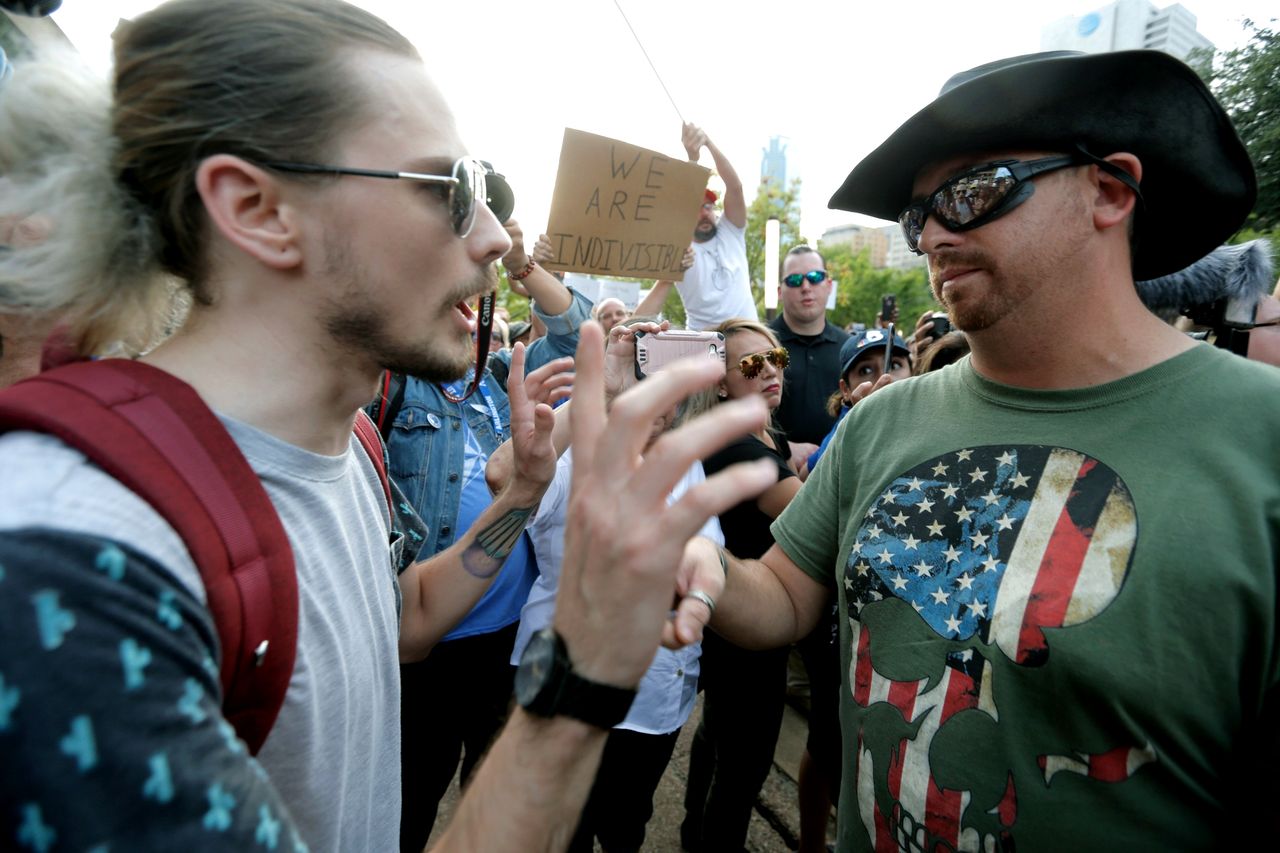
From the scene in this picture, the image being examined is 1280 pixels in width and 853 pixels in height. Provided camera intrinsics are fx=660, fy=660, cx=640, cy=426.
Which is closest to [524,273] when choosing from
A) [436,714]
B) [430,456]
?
[430,456]

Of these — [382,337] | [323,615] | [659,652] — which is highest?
[382,337]

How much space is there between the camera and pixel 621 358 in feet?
10.3

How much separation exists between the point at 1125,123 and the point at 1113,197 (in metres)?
0.17

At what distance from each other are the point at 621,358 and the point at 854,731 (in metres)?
1.93

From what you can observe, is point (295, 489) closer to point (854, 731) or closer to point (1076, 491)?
point (854, 731)

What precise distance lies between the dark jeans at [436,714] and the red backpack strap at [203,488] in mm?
1817

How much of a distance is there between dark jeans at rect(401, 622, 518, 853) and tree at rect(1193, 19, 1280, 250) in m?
15.4

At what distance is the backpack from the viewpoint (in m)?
0.87

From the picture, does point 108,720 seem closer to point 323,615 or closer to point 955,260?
point 323,615

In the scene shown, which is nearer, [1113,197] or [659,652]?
[1113,197]

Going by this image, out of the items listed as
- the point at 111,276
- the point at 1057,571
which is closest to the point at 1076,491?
the point at 1057,571

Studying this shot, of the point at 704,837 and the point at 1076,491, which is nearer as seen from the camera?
the point at 1076,491

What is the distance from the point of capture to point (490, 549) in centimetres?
193

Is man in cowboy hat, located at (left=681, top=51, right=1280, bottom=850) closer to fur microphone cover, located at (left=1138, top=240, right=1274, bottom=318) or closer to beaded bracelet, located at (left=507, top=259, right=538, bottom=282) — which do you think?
fur microphone cover, located at (left=1138, top=240, right=1274, bottom=318)
